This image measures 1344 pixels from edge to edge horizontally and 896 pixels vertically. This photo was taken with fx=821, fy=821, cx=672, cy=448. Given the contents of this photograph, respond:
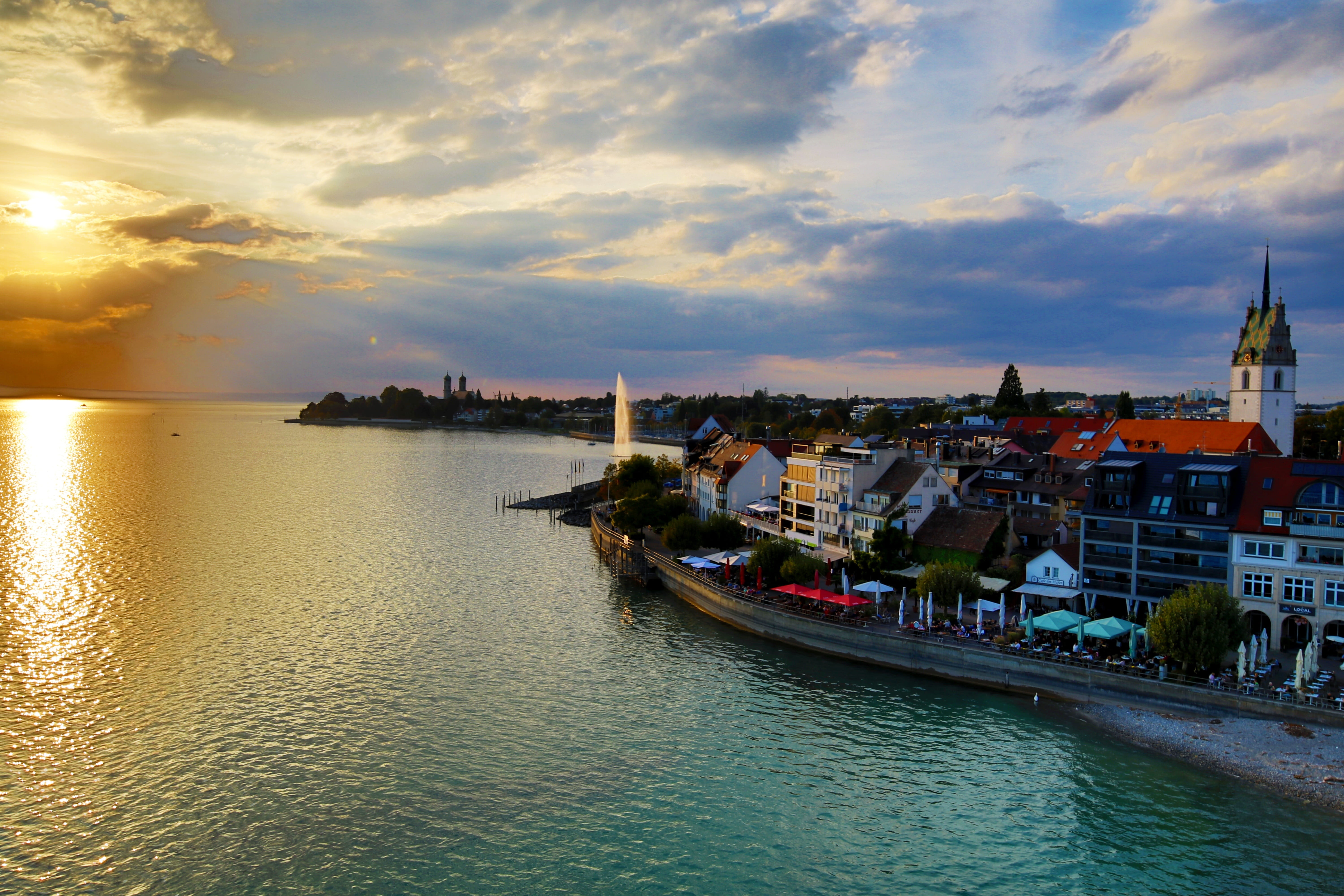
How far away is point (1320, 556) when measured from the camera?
4034cm

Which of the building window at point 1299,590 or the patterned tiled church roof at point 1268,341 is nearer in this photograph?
the building window at point 1299,590

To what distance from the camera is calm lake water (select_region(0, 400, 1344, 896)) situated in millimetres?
26250

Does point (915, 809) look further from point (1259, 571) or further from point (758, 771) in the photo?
point (1259, 571)

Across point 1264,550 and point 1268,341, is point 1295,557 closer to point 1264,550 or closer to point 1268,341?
point 1264,550

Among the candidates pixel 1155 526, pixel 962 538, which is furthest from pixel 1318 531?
pixel 962 538

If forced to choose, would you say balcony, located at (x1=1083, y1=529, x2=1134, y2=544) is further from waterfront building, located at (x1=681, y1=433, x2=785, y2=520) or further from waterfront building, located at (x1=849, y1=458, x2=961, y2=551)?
waterfront building, located at (x1=681, y1=433, x2=785, y2=520)

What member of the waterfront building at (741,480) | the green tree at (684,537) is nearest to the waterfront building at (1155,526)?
the green tree at (684,537)

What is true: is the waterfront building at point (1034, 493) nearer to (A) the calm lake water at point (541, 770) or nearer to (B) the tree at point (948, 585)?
(B) the tree at point (948, 585)

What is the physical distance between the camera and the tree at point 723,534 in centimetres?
7069

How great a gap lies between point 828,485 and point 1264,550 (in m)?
28.2

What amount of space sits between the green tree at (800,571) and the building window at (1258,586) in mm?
22824

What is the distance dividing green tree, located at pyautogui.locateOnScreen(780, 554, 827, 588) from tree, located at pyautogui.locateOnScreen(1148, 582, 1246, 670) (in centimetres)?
2002

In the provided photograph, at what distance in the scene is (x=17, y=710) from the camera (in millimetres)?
38375

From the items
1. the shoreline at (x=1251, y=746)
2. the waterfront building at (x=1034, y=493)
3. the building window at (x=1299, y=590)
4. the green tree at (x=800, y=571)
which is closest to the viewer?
the shoreline at (x=1251, y=746)
